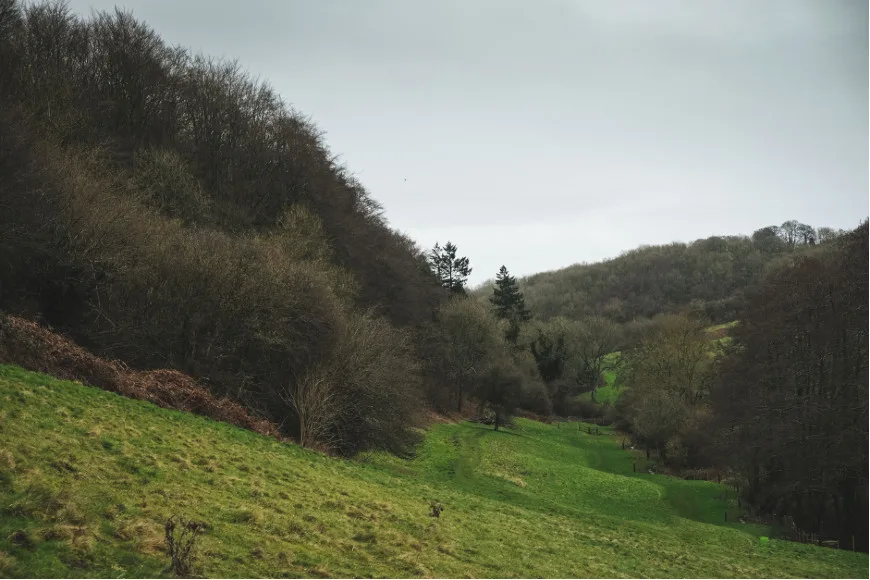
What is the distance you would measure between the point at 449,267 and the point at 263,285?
227ft

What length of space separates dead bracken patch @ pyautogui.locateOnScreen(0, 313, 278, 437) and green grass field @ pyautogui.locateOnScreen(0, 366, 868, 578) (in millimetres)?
1292

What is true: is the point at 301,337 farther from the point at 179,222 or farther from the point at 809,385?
the point at 809,385

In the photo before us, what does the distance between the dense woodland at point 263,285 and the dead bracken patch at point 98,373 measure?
10.3 ft

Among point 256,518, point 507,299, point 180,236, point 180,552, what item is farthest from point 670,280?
point 180,552

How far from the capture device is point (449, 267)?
95188 millimetres

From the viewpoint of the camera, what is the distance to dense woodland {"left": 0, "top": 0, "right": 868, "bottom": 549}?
24500 mm

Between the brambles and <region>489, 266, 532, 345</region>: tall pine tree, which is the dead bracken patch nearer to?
the brambles

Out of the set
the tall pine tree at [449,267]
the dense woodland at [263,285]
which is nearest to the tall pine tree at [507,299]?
the tall pine tree at [449,267]

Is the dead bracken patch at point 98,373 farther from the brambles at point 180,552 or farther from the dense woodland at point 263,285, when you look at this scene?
the brambles at point 180,552

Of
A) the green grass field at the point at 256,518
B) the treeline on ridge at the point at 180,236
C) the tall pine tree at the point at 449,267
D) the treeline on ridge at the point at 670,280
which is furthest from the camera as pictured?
the treeline on ridge at the point at 670,280

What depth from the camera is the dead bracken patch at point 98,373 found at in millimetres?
17578

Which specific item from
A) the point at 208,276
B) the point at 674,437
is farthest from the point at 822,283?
the point at 208,276

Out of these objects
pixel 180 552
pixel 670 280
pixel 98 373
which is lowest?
pixel 180 552

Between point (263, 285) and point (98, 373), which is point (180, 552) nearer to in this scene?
point (98, 373)
